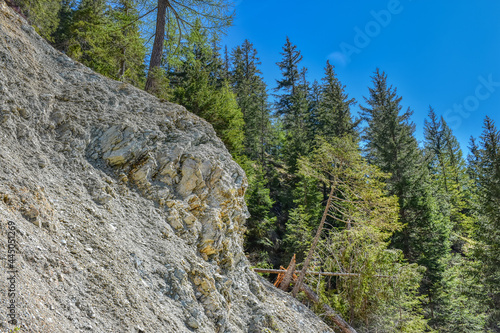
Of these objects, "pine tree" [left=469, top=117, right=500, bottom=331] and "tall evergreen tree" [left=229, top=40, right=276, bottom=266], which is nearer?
"pine tree" [left=469, top=117, right=500, bottom=331]

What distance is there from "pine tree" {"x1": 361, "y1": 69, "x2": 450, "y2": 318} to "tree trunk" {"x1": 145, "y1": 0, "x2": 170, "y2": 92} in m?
15.7

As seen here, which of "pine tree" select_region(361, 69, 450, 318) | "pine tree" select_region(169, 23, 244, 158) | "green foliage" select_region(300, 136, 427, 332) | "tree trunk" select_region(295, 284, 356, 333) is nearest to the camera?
"green foliage" select_region(300, 136, 427, 332)

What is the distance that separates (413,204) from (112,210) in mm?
17946

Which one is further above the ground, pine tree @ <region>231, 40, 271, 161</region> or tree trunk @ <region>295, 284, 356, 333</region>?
pine tree @ <region>231, 40, 271, 161</region>

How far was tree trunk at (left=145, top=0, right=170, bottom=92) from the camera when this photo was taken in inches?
414

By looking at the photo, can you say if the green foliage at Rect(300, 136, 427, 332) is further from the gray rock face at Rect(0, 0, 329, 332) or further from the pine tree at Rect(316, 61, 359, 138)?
the pine tree at Rect(316, 61, 359, 138)

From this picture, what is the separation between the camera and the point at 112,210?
5.21 meters

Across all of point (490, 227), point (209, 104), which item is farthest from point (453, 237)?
point (209, 104)

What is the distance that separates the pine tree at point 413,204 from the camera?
643 inches

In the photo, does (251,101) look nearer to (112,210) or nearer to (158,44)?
(158,44)

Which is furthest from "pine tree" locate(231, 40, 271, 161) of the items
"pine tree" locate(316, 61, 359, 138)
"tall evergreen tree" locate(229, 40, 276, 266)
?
"pine tree" locate(316, 61, 359, 138)

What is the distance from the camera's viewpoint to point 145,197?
6086 millimetres

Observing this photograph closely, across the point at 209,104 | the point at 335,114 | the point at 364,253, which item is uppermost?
the point at 335,114

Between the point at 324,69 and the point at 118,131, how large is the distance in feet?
87.9
